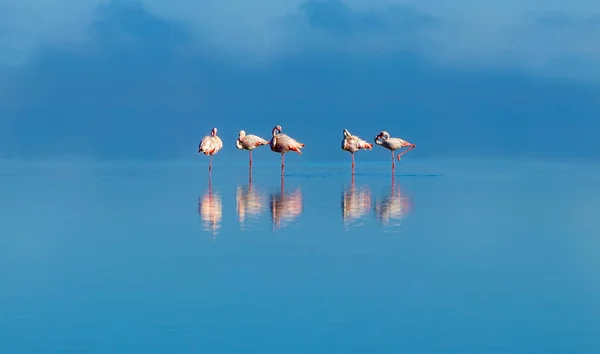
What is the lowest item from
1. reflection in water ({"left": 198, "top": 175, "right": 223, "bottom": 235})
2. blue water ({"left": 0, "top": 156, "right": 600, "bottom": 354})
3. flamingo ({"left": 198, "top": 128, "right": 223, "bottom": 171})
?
blue water ({"left": 0, "top": 156, "right": 600, "bottom": 354})

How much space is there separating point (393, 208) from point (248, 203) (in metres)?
2.11

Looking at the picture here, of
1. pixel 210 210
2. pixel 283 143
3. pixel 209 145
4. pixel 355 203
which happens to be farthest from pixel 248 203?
pixel 209 145

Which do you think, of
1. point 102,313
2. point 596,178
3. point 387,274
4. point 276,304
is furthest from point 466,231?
point 596,178

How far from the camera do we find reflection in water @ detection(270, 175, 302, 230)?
1127 cm

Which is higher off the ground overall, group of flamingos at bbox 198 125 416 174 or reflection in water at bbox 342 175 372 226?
group of flamingos at bbox 198 125 416 174

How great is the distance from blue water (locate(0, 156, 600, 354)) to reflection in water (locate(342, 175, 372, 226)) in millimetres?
43

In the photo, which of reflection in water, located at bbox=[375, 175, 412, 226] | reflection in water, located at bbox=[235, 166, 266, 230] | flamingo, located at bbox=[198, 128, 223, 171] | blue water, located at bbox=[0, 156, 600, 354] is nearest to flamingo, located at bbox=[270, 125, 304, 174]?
flamingo, located at bbox=[198, 128, 223, 171]

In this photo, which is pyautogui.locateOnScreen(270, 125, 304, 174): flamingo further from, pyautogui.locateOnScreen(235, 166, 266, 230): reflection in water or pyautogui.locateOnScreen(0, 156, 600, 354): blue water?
pyautogui.locateOnScreen(0, 156, 600, 354): blue water

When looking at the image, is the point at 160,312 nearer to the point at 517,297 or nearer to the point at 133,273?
the point at 133,273

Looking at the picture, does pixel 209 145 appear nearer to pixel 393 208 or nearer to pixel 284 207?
pixel 284 207

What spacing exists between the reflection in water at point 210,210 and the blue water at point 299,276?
30mm

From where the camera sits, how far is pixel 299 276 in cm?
743

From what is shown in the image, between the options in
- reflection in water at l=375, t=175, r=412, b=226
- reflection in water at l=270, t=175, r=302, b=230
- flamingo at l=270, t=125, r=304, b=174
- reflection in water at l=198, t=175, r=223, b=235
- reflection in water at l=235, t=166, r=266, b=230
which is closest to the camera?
reflection in water at l=198, t=175, r=223, b=235

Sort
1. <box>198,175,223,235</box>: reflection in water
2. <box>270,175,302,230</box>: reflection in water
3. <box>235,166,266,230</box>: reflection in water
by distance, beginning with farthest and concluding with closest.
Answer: <box>235,166,266,230</box>: reflection in water, <box>270,175,302,230</box>: reflection in water, <box>198,175,223,235</box>: reflection in water
